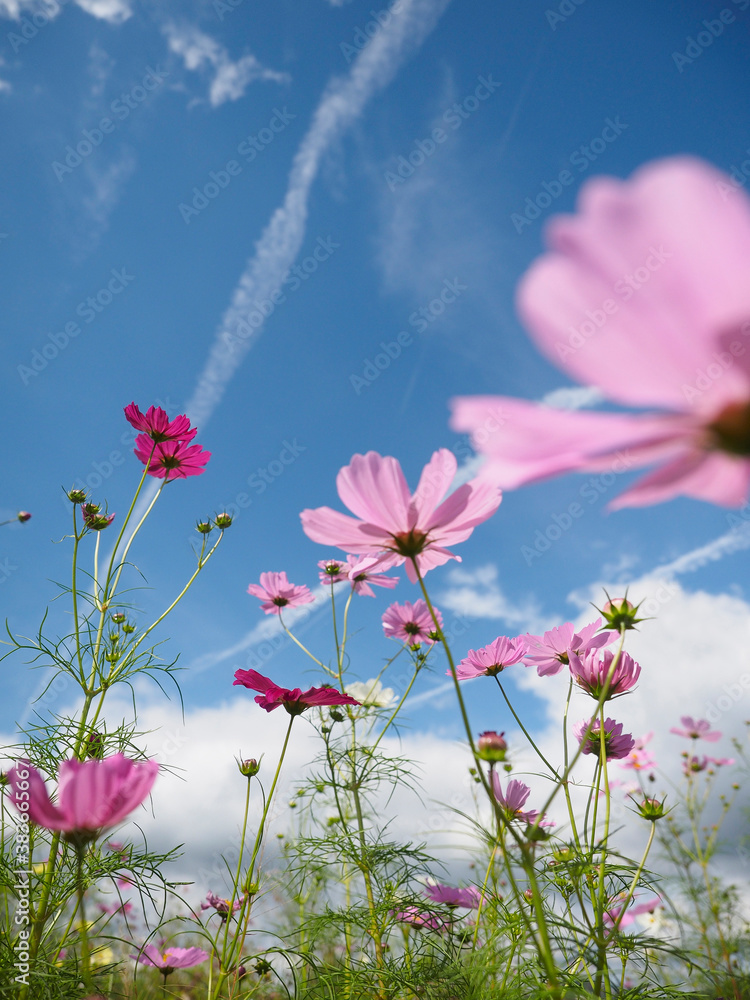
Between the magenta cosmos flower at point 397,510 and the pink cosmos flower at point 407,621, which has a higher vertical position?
the pink cosmos flower at point 407,621

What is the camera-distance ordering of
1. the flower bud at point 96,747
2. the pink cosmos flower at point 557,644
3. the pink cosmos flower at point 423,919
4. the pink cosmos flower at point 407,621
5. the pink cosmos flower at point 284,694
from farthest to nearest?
the pink cosmos flower at point 407,621
the pink cosmos flower at point 423,919
the flower bud at point 96,747
the pink cosmos flower at point 284,694
the pink cosmos flower at point 557,644

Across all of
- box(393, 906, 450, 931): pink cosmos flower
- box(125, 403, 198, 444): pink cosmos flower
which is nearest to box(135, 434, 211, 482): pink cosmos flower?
box(125, 403, 198, 444): pink cosmos flower

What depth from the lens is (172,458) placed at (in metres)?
1.40

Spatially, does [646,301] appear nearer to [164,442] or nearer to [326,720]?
[164,442]

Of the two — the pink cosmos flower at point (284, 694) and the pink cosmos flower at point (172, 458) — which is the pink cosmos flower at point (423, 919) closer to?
the pink cosmos flower at point (284, 694)

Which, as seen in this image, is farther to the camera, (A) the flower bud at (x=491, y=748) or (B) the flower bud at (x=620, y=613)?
(B) the flower bud at (x=620, y=613)

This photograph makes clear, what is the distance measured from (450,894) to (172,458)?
59.2 inches

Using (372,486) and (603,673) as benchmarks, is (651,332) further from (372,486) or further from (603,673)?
(603,673)

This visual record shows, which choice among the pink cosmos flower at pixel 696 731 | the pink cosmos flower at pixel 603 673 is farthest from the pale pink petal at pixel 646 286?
the pink cosmos flower at pixel 696 731

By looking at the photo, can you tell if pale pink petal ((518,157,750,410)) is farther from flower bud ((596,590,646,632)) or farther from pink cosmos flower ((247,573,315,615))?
pink cosmos flower ((247,573,315,615))

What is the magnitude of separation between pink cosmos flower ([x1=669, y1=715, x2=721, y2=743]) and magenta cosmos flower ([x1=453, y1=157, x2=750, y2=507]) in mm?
3817

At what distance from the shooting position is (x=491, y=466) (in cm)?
27

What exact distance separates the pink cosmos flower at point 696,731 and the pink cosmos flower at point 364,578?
2.63 meters

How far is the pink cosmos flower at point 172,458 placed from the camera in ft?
4.51
